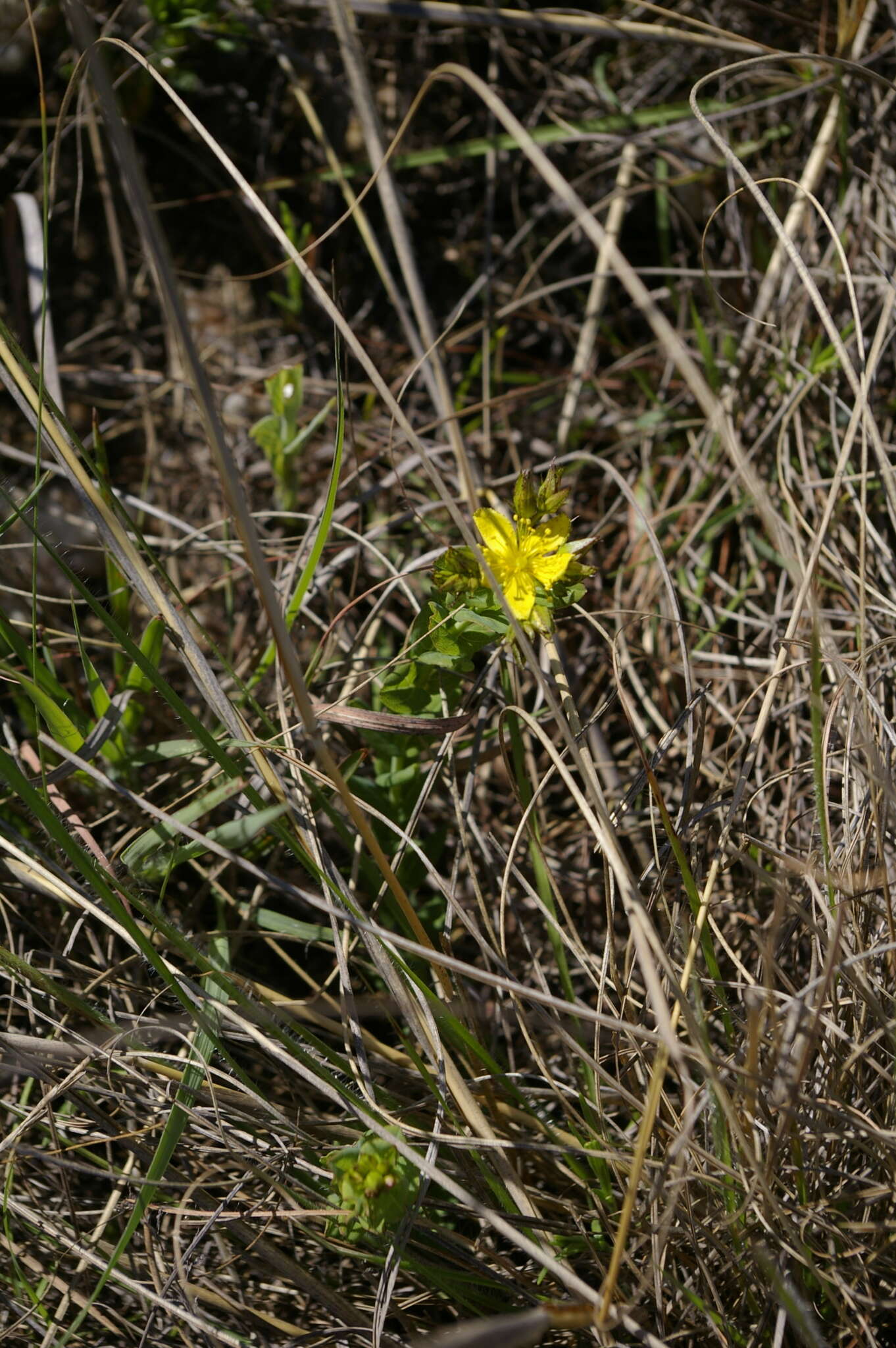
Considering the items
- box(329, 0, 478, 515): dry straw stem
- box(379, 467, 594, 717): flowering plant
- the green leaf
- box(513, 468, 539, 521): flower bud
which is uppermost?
box(329, 0, 478, 515): dry straw stem

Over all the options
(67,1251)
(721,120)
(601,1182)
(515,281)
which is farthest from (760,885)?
(721,120)

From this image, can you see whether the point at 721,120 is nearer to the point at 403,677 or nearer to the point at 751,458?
the point at 751,458

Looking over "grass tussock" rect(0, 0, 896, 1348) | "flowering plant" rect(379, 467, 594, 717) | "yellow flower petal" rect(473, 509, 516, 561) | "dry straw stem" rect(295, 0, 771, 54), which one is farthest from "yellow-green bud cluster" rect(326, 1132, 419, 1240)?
"dry straw stem" rect(295, 0, 771, 54)

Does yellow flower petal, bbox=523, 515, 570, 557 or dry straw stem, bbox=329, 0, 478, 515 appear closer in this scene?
dry straw stem, bbox=329, 0, 478, 515

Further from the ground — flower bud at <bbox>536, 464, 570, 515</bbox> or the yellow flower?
flower bud at <bbox>536, 464, 570, 515</bbox>

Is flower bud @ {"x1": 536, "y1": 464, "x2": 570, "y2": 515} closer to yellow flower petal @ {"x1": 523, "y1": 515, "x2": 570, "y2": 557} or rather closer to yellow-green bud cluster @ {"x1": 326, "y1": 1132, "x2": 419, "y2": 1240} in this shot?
yellow flower petal @ {"x1": 523, "y1": 515, "x2": 570, "y2": 557}

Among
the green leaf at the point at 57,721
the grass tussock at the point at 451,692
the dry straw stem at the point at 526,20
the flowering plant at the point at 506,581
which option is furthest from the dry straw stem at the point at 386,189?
the dry straw stem at the point at 526,20

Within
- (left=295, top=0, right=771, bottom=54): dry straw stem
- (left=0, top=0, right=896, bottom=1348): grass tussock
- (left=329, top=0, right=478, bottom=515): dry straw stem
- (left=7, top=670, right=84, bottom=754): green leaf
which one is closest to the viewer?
(left=329, top=0, right=478, bottom=515): dry straw stem

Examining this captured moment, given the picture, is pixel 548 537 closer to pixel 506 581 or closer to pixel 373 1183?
pixel 506 581
